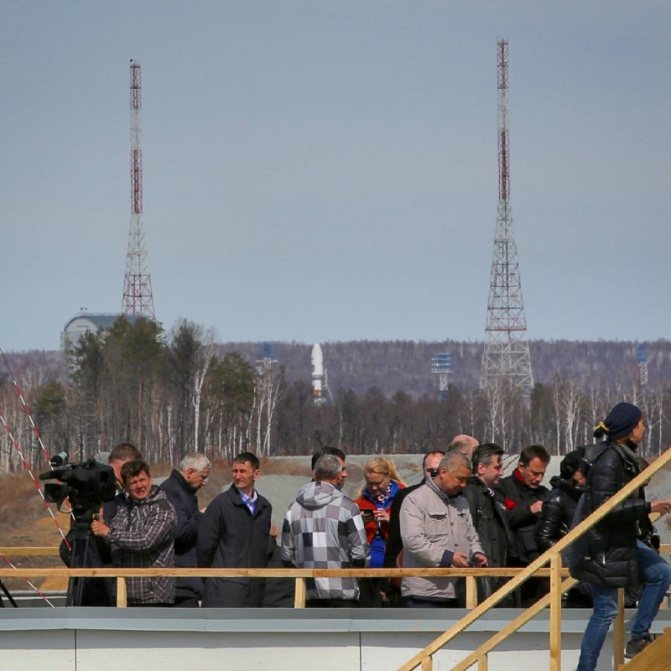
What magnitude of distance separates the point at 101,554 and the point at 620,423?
Result: 13.0 ft

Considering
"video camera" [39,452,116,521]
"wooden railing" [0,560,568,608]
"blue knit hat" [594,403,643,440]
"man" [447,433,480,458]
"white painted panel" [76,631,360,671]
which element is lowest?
"white painted panel" [76,631,360,671]

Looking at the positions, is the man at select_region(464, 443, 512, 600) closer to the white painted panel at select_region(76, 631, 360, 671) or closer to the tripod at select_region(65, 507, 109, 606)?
the white painted panel at select_region(76, 631, 360, 671)

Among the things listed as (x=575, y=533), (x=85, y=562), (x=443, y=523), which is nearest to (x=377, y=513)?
(x=443, y=523)

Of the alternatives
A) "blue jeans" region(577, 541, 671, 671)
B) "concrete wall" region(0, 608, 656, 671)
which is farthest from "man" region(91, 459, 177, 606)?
"blue jeans" region(577, 541, 671, 671)

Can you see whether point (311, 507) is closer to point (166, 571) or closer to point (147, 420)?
point (166, 571)

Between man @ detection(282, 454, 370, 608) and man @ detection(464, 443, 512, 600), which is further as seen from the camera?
man @ detection(464, 443, 512, 600)

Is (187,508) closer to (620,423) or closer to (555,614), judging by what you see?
(555,614)

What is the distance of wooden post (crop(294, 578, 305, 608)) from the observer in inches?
432

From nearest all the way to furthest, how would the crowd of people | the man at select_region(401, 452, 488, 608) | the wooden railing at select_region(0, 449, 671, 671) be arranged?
the wooden railing at select_region(0, 449, 671, 671) < the man at select_region(401, 452, 488, 608) < the crowd of people

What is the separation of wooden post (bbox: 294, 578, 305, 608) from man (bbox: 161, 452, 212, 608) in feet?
2.40

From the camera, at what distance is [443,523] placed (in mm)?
10555

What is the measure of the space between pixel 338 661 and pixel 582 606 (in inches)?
70.1

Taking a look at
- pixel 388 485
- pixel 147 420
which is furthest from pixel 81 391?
pixel 388 485

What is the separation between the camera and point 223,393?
109m
